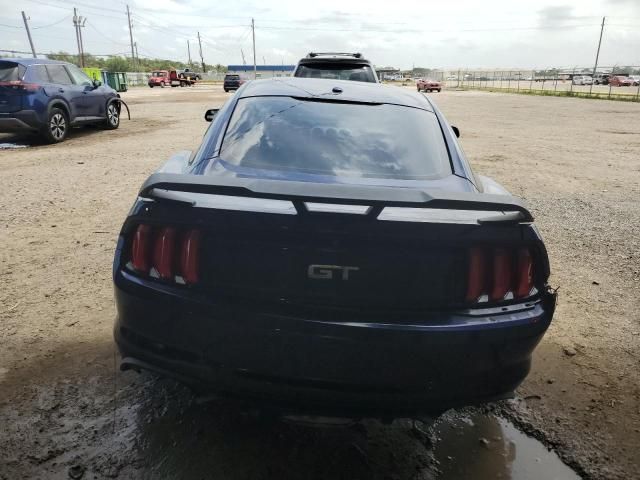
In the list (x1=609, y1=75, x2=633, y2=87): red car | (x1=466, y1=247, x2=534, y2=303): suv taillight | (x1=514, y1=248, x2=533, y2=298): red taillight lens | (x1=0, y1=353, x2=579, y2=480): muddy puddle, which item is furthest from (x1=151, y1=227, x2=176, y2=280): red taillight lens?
(x1=609, y1=75, x2=633, y2=87): red car

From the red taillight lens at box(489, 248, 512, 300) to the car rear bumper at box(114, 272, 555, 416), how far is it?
0.27 ft

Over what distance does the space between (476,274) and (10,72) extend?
11.5 metres

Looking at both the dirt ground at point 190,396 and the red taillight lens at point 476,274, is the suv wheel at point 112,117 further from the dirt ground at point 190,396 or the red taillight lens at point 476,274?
the red taillight lens at point 476,274

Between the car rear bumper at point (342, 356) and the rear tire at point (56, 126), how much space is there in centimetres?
1072

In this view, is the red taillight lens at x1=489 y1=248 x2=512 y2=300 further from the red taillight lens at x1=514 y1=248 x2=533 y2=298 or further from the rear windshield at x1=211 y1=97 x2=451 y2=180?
the rear windshield at x1=211 y1=97 x2=451 y2=180

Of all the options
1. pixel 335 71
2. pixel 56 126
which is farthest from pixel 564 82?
pixel 56 126

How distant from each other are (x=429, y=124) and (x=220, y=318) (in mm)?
1809

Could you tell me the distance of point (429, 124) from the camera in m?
2.96

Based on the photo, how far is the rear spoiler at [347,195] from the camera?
Answer: 1.69 m

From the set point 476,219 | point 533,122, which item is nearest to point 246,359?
point 476,219

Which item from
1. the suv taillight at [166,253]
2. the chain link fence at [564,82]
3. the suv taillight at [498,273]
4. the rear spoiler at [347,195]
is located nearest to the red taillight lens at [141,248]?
the suv taillight at [166,253]

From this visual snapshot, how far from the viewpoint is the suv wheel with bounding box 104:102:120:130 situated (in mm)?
13488

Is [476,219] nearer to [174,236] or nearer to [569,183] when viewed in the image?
[174,236]

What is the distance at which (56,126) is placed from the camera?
11.3 m
